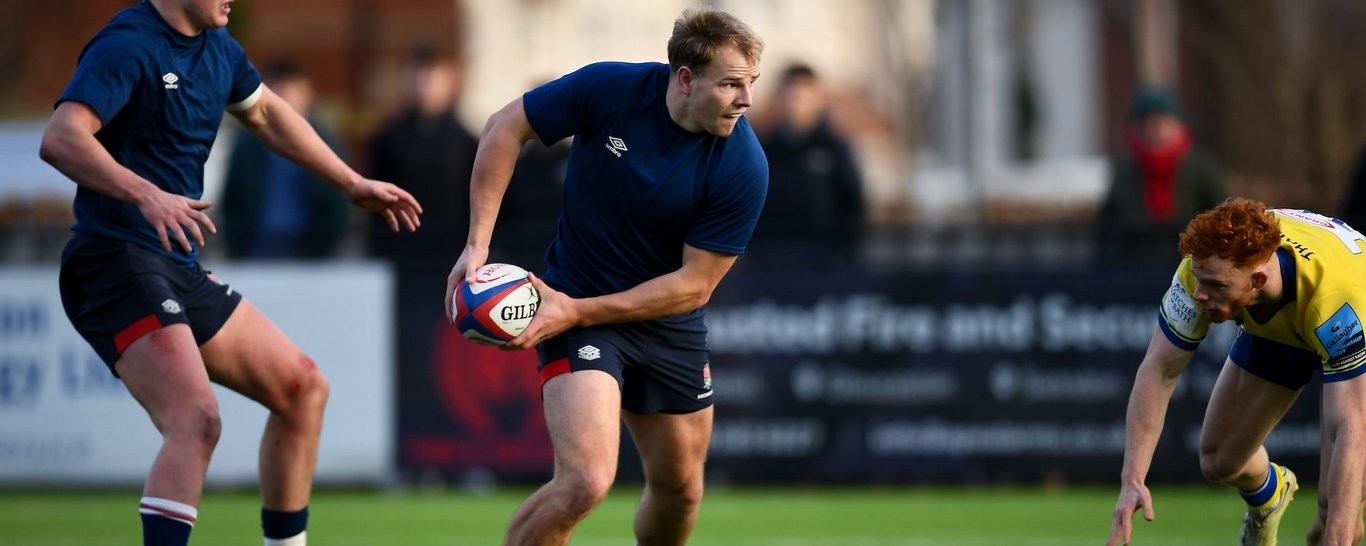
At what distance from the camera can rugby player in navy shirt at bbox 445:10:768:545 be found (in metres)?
6.27

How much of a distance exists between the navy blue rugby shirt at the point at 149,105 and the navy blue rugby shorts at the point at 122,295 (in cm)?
6

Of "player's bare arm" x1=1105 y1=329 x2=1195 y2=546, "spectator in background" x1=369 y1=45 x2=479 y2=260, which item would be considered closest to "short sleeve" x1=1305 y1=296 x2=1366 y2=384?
"player's bare arm" x1=1105 y1=329 x2=1195 y2=546

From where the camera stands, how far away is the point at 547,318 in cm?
632

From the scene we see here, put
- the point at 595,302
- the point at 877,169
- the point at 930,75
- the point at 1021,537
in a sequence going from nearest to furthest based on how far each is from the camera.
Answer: the point at 595,302 → the point at 1021,537 → the point at 930,75 → the point at 877,169

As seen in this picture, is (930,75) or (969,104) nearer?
(969,104)

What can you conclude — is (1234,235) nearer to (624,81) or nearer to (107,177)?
(624,81)

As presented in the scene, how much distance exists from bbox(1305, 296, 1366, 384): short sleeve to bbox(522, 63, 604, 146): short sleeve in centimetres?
278

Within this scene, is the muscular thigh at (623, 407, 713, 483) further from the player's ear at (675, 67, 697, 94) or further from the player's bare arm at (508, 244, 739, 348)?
the player's ear at (675, 67, 697, 94)

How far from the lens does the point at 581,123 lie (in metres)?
6.59

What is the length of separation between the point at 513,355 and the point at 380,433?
1.17 m

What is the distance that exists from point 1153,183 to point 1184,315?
268 inches

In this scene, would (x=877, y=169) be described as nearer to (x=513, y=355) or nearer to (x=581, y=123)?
(x=513, y=355)

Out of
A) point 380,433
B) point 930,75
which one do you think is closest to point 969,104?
point 380,433

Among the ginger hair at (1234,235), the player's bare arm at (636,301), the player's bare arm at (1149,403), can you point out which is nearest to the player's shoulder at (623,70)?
the player's bare arm at (636,301)
